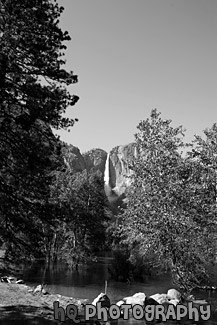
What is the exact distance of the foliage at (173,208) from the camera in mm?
12961

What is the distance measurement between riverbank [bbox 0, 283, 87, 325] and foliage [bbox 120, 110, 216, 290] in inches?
203

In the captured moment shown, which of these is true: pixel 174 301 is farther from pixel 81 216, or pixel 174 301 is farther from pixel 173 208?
pixel 81 216

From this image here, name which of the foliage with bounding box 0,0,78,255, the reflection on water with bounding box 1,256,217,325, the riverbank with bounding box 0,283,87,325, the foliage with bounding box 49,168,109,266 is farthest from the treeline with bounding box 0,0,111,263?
the foliage with bounding box 49,168,109,266

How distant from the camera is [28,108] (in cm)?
1251

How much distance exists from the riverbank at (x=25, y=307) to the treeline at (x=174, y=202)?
17.0ft

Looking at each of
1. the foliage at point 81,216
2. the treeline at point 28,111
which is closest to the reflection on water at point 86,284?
the foliage at point 81,216

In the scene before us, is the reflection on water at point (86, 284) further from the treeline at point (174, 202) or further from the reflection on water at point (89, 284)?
the treeline at point (174, 202)

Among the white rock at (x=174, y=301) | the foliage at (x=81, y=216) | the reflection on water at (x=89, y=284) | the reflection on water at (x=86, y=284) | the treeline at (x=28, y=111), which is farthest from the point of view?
the foliage at (x=81, y=216)

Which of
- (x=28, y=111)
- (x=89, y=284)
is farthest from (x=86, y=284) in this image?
(x=28, y=111)

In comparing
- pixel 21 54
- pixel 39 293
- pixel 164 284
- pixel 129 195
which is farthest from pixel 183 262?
pixel 164 284

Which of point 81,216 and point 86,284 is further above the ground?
point 81,216

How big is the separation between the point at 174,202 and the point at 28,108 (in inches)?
256

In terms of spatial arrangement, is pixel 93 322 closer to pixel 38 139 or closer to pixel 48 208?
pixel 48 208

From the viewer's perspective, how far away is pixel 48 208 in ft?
44.7
